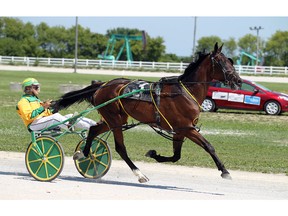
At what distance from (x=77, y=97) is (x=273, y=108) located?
15.5 metres

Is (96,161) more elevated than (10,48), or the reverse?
(96,161)

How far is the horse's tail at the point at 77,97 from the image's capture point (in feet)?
35.9

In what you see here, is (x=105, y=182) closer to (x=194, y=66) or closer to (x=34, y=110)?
Result: (x=34, y=110)

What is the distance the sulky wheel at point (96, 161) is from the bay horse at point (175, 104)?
0.48 feet

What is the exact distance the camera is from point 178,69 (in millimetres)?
62688

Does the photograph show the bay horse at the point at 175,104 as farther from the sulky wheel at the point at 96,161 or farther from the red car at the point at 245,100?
the red car at the point at 245,100

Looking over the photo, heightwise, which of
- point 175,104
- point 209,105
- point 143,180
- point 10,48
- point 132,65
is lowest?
point 132,65

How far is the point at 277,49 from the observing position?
8344cm

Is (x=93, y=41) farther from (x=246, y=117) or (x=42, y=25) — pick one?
(x=246, y=117)

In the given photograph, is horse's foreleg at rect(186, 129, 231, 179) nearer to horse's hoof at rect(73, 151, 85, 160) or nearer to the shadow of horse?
the shadow of horse

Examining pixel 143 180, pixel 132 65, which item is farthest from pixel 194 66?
pixel 132 65

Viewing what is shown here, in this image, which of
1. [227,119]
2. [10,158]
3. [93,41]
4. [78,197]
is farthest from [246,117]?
[93,41]

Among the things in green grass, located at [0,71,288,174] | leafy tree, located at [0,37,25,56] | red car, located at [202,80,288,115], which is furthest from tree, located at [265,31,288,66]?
green grass, located at [0,71,288,174]

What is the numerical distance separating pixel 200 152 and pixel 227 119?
28.3ft
